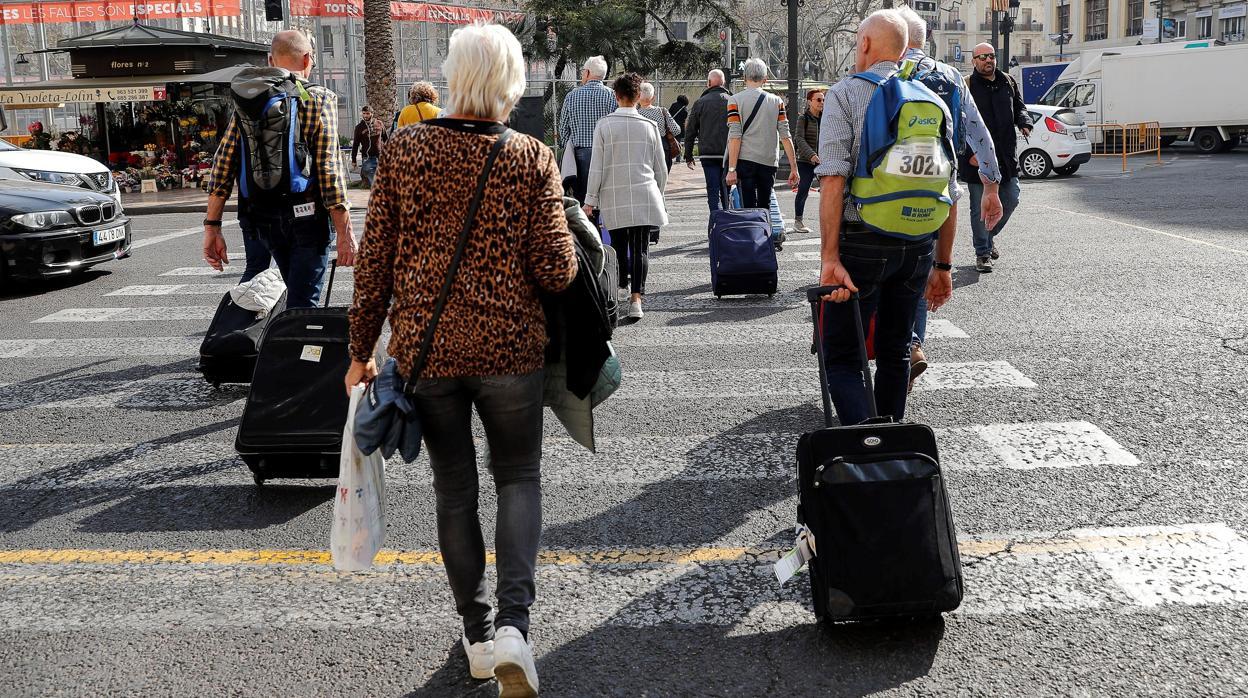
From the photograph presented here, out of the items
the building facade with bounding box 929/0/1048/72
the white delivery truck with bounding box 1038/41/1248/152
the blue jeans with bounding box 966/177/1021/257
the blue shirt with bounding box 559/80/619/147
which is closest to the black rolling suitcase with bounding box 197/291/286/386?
the blue shirt with bounding box 559/80/619/147

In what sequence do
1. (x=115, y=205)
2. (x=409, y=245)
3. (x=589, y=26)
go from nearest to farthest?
1. (x=409, y=245)
2. (x=115, y=205)
3. (x=589, y=26)

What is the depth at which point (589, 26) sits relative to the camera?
33750mm

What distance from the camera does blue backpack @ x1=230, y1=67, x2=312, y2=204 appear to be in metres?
5.52

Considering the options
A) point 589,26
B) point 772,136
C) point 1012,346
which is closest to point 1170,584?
point 1012,346

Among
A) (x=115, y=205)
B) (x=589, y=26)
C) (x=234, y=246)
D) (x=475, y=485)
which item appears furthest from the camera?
(x=589, y=26)

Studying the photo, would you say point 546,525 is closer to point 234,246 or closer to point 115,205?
point 115,205

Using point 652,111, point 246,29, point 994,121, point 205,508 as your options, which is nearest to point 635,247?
point 994,121

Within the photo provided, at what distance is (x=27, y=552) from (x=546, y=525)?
75.6 inches

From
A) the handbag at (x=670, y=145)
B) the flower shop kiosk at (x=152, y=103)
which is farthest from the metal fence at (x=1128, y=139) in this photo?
the flower shop kiosk at (x=152, y=103)

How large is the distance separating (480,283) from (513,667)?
97 cm

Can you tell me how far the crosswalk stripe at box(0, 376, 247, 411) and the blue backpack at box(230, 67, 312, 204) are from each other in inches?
60.2

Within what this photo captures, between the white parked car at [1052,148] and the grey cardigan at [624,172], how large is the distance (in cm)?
1568

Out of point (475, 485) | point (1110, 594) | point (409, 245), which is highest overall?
point (409, 245)

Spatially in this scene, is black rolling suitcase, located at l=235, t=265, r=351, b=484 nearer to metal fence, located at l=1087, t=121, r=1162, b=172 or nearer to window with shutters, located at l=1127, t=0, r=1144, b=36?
metal fence, located at l=1087, t=121, r=1162, b=172
